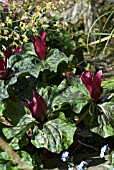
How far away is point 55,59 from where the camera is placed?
8.62 ft

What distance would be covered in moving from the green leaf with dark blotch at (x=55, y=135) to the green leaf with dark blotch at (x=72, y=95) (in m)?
0.08

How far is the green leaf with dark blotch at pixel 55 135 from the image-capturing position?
221 cm

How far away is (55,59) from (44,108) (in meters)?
0.43

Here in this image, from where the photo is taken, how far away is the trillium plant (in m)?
2.24

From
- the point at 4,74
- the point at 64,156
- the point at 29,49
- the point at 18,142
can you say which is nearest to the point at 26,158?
the point at 18,142

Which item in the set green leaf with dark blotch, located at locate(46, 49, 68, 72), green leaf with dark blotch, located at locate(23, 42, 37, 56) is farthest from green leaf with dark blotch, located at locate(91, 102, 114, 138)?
green leaf with dark blotch, located at locate(23, 42, 37, 56)

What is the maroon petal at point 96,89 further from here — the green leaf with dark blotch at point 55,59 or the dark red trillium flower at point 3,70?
the dark red trillium flower at point 3,70

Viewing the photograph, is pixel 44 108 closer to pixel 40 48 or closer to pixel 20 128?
pixel 20 128

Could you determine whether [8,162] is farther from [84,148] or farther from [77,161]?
[84,148]

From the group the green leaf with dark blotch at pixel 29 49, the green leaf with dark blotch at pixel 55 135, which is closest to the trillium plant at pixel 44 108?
the green leaf with dark blotch at pixel 55 135

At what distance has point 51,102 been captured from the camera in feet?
7.86

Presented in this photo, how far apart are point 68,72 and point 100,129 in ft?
2.14

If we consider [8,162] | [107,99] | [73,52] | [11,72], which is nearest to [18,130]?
[8,162]

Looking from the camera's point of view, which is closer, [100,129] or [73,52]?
[100,129]
